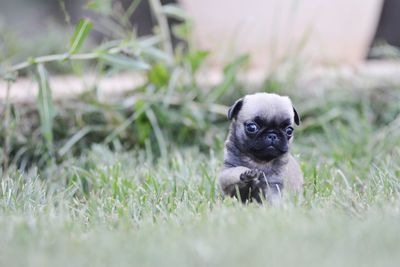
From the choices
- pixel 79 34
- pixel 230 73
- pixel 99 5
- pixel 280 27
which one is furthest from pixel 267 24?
pixel 79 34

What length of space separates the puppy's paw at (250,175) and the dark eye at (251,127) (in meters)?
0.19

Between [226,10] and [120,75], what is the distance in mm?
1184

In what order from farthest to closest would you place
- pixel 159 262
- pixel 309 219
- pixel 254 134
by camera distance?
pixel 254 134 → pixel 309 219 → pixel 159 262

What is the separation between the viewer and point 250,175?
117 inches

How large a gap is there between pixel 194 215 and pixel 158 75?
7.37 feet

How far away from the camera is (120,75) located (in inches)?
256

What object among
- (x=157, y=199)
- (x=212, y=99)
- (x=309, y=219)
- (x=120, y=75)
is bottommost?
(x=120, y=75)

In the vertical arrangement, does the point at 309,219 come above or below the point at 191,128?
above

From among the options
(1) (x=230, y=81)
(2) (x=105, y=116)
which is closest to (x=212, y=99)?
(1) (x=230, y=81)

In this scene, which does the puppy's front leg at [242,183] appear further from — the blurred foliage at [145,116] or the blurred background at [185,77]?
the blurred foliage at [145,116]

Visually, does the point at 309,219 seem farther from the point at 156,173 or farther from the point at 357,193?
the point at 156,173

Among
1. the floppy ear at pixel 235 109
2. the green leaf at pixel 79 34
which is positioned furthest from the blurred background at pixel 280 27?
the floppy ear at pixel 235 109

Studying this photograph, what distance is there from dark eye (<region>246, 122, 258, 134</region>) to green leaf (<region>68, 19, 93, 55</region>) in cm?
127

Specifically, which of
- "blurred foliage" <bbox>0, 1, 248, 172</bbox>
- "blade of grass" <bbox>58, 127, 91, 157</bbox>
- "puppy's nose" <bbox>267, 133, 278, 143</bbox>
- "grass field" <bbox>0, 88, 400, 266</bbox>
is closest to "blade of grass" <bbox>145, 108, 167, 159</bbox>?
"blurred foliage" <bbox>0, 1, 248, 172</bbox>
